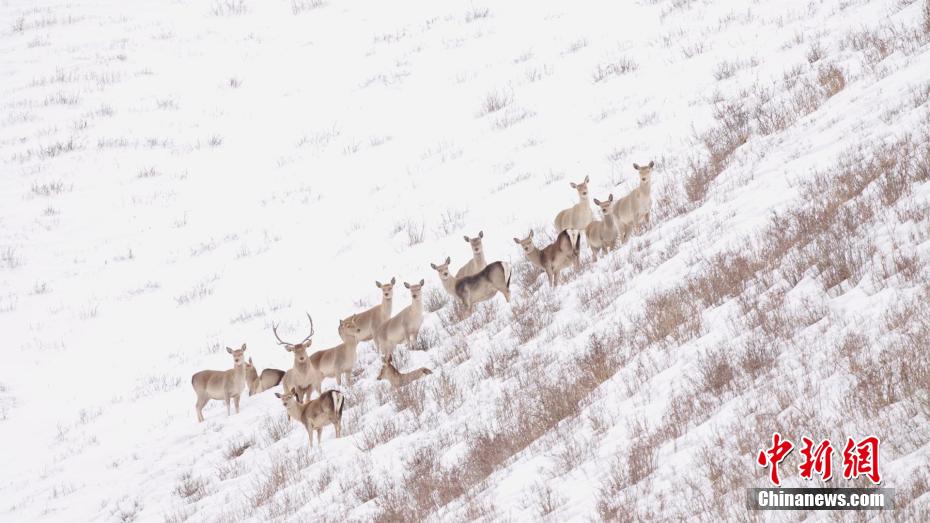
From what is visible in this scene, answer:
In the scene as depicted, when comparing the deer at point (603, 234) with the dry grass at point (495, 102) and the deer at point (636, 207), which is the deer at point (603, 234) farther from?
the dry grass at point (495, 102)

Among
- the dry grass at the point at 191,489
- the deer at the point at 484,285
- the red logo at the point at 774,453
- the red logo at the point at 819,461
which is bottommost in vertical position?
the red logo at the point at 819,461

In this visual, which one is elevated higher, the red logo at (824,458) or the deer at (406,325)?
the deer at (406,325)

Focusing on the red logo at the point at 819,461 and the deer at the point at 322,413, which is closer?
the red logo at the point at 819,461

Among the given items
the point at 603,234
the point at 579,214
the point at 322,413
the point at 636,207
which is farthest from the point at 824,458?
the point at 579,214

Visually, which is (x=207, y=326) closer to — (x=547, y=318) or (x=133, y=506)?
(x=133, y=506)

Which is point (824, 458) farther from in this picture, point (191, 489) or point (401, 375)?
point (191, 489)

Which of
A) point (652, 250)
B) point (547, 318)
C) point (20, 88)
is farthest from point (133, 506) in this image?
point (20, 88)

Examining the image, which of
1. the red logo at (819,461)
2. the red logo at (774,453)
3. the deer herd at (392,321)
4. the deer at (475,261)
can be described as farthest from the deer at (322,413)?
the red logo at (819,461)
